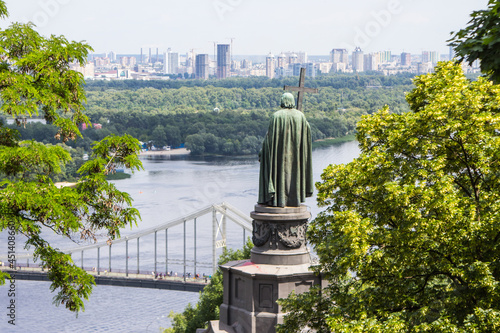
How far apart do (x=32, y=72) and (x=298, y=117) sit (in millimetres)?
5126

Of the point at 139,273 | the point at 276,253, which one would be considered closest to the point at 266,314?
the point at 276,253

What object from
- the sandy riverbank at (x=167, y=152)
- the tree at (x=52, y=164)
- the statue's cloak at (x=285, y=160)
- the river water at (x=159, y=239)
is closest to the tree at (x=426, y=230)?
the statue's cloak at (x=285, y=160)

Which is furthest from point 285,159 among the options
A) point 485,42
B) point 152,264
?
point 152,264

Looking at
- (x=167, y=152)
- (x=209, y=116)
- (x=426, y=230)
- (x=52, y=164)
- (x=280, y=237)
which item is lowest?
(x=167, y=152)

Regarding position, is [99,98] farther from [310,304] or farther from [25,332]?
[310,304]

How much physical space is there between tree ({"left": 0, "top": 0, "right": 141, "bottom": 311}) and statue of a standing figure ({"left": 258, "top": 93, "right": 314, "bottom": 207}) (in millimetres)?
4350

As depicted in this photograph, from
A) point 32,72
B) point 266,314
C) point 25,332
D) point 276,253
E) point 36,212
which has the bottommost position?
point 25,332

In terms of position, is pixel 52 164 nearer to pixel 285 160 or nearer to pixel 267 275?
pixel 267 275

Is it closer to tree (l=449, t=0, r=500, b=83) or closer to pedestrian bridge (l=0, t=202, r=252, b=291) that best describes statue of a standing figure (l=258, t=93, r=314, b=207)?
tree (l=449, t=0, r=500, b=83)

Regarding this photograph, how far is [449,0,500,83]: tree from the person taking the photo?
24.2 feet

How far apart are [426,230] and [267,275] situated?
10.6 ft

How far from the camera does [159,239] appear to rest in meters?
64.1

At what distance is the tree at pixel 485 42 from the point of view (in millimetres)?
7383

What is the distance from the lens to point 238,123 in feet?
372
